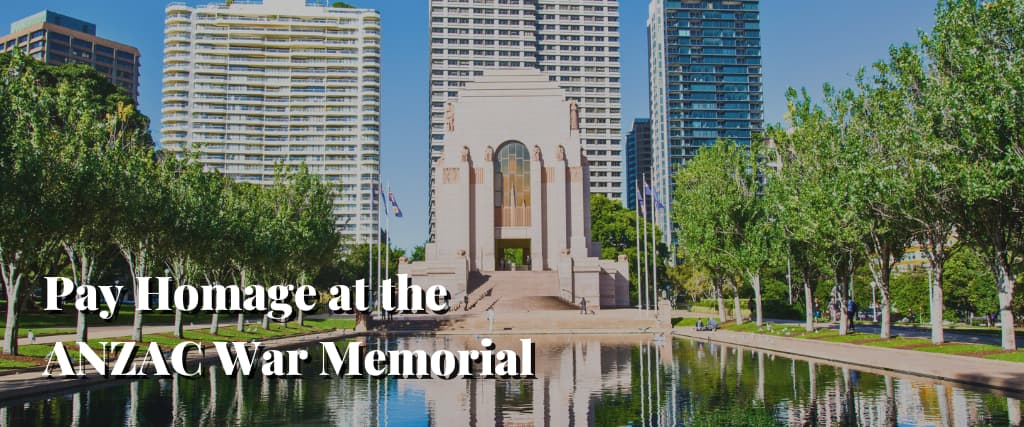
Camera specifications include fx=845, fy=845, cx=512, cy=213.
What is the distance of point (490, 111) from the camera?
8350 centimetres

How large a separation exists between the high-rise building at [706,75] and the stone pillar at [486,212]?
117 meters

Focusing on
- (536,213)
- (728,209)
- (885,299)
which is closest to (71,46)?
(536,213)

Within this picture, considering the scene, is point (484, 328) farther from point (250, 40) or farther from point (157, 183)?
point (250, 40)

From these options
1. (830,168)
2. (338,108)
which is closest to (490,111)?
(830,168)

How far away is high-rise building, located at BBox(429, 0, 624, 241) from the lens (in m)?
165

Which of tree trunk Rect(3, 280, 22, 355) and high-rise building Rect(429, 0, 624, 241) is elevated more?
high-rise building Rect(429, 0, 624, 241)

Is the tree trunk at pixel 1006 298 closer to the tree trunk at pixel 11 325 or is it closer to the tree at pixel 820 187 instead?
the tree at pixel 820 187

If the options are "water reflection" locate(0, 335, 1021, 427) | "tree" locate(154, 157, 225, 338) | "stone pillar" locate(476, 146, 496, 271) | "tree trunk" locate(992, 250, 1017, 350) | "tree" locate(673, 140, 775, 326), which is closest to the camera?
"water reflection" locate(0, 335, 1021, 427)

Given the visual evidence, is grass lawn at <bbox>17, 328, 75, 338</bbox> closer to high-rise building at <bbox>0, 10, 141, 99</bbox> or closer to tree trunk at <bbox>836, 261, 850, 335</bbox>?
tree trunk at <bbox>836, 261, 850, 335</bbox>

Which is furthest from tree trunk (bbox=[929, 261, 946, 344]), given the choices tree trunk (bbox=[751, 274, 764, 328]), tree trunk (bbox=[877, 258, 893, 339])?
tree trunk (bbox=[751, 274, 764, 328])

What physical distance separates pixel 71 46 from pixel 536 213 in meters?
131

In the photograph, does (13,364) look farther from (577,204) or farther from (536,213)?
(577,204)

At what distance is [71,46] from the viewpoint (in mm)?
169250

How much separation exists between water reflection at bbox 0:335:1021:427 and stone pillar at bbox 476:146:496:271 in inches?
2045
